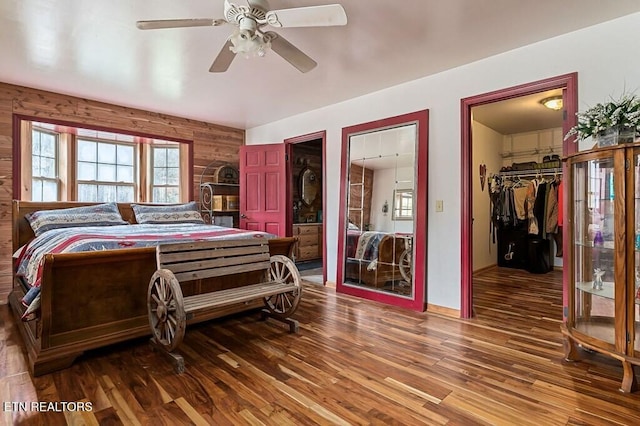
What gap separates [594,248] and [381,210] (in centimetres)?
206

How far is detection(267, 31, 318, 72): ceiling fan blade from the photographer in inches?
85.0

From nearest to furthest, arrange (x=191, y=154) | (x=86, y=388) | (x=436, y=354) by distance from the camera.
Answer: (x=86, y=388) → (x=436, y=354) → (x=191, y=154)

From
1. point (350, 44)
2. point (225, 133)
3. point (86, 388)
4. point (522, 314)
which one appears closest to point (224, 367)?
point (86, 388)

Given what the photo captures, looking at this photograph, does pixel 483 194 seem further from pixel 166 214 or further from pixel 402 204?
pixel 166 214

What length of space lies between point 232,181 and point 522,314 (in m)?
4.49

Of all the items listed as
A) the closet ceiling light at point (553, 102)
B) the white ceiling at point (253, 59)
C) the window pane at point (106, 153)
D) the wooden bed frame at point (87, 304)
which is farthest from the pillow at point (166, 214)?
the closet ceiling light at point (553, 102)

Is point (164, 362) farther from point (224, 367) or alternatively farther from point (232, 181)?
point (232, 181)

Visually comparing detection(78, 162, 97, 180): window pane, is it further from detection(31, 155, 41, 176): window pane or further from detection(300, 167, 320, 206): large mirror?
detection(300, 167, 320, 206): large mirror

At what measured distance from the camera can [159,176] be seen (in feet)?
17.8

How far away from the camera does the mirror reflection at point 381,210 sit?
147 inches

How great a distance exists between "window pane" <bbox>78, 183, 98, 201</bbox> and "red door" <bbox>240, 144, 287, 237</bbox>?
207cm

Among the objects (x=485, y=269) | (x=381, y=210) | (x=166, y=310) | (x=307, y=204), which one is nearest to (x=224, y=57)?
(x=166, y=310)

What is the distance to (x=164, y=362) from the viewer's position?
2363 millimetres

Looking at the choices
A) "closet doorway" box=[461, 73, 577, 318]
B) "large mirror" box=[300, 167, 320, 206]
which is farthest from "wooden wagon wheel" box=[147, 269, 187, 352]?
"large mirror" box=[300, 167, 320, 206]
